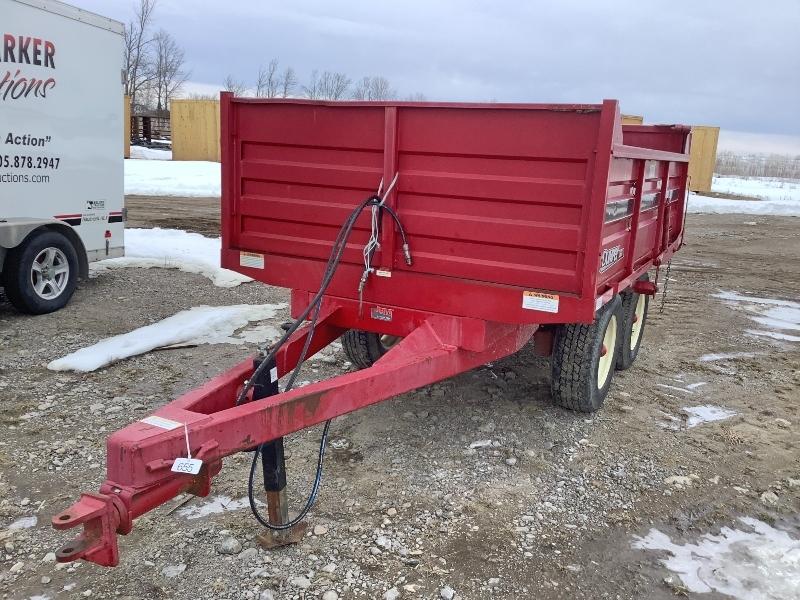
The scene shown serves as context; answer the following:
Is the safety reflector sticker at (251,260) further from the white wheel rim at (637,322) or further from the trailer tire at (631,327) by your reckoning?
the white wheel rim at (637,322)

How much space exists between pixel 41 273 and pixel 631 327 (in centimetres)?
559

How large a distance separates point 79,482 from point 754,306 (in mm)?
8016

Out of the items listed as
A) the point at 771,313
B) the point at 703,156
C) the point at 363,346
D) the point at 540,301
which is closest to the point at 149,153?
the point at 703,156

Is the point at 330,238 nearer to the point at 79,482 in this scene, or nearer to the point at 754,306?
the point at 79,482

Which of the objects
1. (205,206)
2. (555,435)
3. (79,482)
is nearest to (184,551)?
(79,482)

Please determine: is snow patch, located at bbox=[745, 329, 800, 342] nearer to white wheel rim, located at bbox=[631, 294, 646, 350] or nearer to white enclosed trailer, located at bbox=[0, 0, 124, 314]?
white wheel rim, located at bbox=[631, 294, 646, 350]

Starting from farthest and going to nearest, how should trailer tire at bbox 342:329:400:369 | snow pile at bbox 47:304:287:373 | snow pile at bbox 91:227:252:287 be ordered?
1. snow pile at bbox 91:227:252:287
2. snow pile at bbox 47:304:287:373
3. trailer tire at bbox 342:329:400:369

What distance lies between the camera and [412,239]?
386 cm

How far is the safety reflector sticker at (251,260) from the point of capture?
4.35 m

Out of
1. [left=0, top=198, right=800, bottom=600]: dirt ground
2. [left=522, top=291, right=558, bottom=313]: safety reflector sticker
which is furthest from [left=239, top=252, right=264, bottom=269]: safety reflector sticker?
[left=522, top=291, right=558, bottom=313]: safety reflector sticker

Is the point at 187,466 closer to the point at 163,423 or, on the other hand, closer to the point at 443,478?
the point at 163,423

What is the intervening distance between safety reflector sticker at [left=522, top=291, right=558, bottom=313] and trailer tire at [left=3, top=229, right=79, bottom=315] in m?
5.19

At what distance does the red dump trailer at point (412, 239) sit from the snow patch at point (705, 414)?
0.83 meters

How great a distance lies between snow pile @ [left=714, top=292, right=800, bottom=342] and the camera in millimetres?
7441
